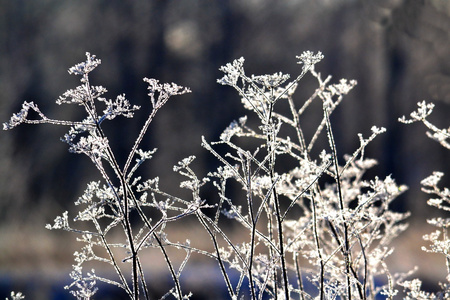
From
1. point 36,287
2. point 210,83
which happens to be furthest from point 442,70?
point 36,287

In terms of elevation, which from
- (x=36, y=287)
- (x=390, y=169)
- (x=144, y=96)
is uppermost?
(x=144, y=96)

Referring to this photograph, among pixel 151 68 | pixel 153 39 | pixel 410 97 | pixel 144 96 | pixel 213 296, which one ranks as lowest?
pixel 213 296

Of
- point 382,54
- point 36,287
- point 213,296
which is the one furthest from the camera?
point 382,54

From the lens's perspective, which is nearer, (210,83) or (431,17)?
(431,17)

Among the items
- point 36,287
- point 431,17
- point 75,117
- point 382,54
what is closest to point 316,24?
point 382,54

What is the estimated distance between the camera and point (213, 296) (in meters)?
9.10

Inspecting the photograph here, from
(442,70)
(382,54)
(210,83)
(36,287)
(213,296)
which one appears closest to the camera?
(213,296)

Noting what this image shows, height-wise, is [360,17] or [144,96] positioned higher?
[360,17]

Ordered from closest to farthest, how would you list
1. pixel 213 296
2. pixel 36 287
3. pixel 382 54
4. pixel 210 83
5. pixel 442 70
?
1. pixel 213 296
2. pixel 36 287
3. pixel 442 70
4. pixel 382 54
5. pixel 210 83

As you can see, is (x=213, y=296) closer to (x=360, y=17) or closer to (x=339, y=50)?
(x=339, y=50)

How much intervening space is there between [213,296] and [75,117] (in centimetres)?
660

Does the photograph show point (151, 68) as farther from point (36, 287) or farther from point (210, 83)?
point (36, 287)

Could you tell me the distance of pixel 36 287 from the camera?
1032 centimetres

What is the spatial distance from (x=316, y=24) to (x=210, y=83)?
3690 mm
